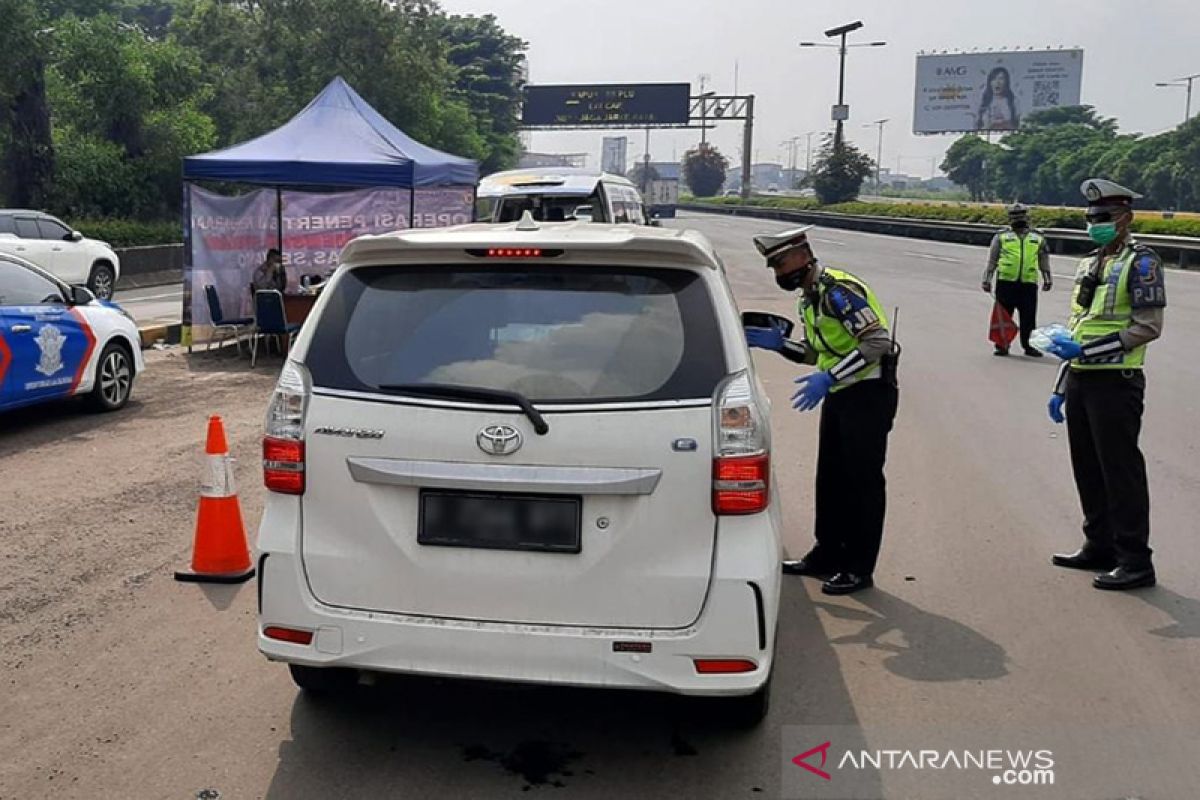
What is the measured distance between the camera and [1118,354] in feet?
18.7

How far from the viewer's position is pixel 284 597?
3873mm

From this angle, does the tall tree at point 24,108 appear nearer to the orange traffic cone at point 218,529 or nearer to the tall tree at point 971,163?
the orange traffic cone at point 218,529

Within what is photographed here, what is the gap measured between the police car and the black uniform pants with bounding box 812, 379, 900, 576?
255 inches

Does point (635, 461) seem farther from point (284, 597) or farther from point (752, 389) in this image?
point (284, 597)

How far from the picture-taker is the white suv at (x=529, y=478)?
12.0 ft

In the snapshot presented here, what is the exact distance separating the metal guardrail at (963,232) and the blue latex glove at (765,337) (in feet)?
47.7

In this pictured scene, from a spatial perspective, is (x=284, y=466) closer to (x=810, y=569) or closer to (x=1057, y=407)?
(x=810, y=569)

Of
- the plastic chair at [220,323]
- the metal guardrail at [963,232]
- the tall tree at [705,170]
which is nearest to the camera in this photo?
the plastic chair at [220,323]

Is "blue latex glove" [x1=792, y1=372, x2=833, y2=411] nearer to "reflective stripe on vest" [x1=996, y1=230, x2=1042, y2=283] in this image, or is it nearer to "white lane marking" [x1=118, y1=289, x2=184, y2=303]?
"reflective stripe on vest" [x1=996, y1=230, x2=1042, y2=283]

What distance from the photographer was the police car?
30.0 feet

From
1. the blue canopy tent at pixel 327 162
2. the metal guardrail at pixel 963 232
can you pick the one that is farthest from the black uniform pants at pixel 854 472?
the metal guardrail at pixel 963 232

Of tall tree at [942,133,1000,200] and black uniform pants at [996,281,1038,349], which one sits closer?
black uniform pants at [996,281,1038,349]

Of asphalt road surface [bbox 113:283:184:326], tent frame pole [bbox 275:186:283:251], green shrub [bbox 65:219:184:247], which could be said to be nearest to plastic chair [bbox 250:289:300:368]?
tent frame pole [bbox 275:186:283:251]

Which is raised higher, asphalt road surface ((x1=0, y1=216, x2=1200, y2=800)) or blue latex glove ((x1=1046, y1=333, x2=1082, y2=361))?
blue latex glove ((x1=1046, y1=333, x2=1082, y2=361))
